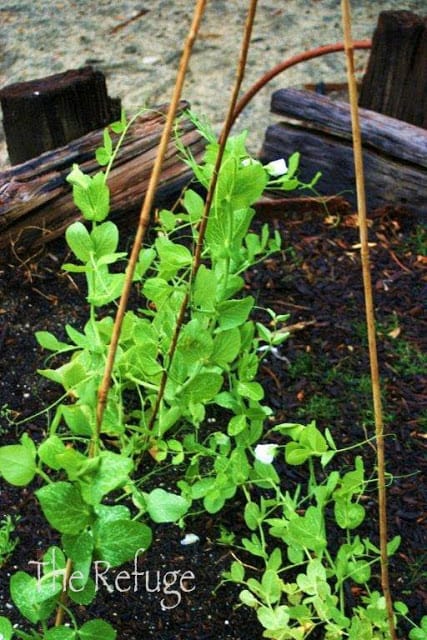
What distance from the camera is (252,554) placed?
6.56 feet

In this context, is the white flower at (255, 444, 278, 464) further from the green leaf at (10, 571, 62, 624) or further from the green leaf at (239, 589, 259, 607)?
the green leaf at (10, 571, 62, 624)

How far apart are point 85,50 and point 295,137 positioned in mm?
1705

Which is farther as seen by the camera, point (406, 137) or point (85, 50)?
point (85, 50)

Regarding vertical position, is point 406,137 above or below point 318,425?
above

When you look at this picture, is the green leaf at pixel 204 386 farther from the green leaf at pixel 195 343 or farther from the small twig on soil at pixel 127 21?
the small twig on soil at pixel 127 21

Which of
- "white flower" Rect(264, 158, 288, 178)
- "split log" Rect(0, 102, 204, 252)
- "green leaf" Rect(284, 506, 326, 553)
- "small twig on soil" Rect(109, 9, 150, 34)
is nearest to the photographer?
"green leaf" Rect(284, 506, 326, 553)

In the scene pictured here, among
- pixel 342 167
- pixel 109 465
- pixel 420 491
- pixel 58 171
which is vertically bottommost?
pixel 420 491

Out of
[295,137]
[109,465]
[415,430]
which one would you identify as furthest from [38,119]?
[109,465]

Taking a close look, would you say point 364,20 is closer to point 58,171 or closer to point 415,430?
point 58,171

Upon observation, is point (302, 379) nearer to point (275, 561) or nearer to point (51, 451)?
point (275, 561)

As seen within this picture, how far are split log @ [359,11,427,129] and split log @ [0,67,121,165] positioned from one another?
0.85 m

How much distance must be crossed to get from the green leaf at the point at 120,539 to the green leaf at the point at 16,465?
132mm

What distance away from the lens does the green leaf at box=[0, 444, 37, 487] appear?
1316 millimetres

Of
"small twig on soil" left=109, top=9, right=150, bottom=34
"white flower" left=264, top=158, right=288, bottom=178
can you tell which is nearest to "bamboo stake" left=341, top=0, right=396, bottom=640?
"white flower" left=264, top=158, right=288, bottom=178
